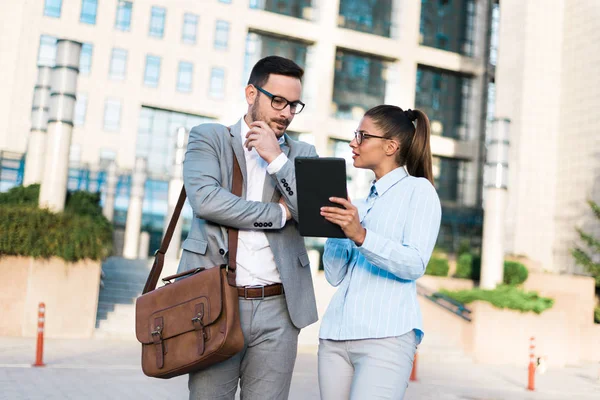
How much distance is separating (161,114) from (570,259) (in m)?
20.8

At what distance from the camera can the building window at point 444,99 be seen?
4159 centimetres

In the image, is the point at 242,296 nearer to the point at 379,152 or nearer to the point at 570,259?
the point at 379,152

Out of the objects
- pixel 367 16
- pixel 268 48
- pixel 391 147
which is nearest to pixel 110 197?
pixel 268 48

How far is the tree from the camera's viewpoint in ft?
88.7

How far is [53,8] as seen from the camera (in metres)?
35.4

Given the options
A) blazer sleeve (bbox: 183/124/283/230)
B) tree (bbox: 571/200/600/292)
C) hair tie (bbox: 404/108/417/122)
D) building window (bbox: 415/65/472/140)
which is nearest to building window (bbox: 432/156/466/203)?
building window (bbox: 415/65/472/140)

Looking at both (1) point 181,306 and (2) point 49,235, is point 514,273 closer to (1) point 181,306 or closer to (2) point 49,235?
(2) point 49,235

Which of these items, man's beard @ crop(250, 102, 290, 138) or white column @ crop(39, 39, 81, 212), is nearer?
man's beard @ crop(250, 102, 290, 138)

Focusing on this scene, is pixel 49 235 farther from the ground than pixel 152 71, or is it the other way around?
pixel 152 71

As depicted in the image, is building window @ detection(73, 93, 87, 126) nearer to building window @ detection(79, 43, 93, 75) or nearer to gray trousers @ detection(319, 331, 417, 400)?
building window @ detection(79, 43, 93, 75)

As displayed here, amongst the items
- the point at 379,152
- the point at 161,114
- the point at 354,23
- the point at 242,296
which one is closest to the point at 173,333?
the point at 242,296

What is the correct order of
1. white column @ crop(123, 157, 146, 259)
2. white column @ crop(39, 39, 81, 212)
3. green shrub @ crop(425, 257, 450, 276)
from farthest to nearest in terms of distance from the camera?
1. white column @ crop(123, 157, 146, 259)
2. green shrub @ crop(425, 257, 450, 276)
3. white column @ crop(39, 39, 81, 212)

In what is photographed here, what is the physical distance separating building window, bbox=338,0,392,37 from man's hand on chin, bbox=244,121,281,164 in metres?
37.3

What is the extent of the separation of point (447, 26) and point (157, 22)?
16.8m
